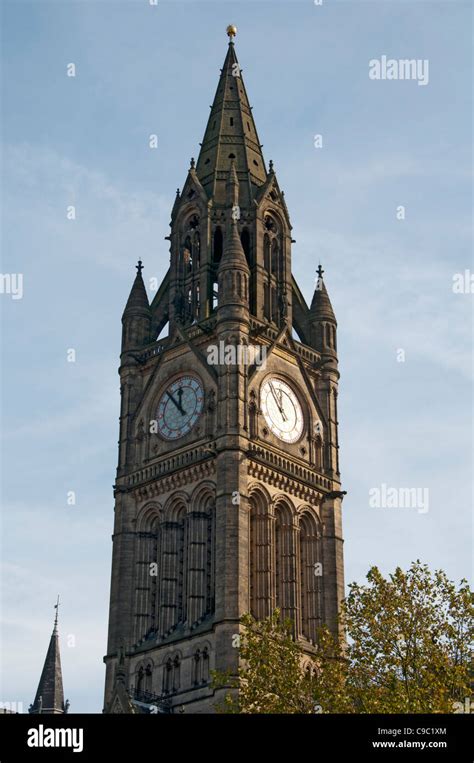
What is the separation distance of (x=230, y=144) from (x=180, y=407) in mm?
19721

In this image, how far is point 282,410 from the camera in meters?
77.8

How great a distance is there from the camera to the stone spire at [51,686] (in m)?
95.7

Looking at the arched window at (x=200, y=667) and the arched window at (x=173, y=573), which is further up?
the arched window at (x=173, y=573)

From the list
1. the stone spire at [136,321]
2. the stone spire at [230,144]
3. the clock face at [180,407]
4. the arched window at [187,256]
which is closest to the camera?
the clock face at [180,407]

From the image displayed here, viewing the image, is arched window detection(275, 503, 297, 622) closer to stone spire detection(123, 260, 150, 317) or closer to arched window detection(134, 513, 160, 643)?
arched window detection(134, 513, 160, 643)

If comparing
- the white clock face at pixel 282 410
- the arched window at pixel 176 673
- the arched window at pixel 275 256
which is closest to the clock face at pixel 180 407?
the white clock face at pixel 282 410

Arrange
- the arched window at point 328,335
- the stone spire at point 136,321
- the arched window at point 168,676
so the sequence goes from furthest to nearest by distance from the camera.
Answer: the arched window at point 328,335, the stone spire at point 136,321, the arched window at point 168,676

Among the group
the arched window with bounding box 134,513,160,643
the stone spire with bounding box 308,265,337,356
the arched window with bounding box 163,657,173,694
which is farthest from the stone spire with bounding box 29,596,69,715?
the stone spire with bounding box 308,265,337,356

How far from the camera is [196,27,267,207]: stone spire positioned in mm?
85000

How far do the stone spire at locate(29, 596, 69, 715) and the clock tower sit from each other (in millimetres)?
24294

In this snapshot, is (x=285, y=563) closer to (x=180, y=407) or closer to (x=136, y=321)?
(x=180, y=407)

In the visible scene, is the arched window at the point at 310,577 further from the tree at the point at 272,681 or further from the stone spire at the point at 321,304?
the tree at the point at 272,681

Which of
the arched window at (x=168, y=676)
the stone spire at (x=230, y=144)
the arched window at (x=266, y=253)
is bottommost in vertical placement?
the arched window at (x=168, y=676)

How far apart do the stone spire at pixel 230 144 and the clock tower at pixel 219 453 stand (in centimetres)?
20
